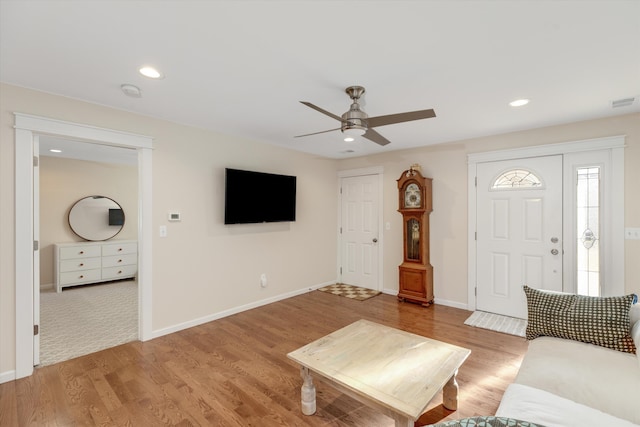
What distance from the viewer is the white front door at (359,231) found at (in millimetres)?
5027

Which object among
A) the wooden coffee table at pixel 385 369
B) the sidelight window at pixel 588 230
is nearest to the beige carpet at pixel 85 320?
the wooden coffee table at pixel 385 369

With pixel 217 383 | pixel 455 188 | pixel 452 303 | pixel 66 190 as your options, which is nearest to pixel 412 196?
pixel 455 188

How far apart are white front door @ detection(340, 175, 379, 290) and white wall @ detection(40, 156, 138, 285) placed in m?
4.45

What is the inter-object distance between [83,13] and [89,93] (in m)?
1.28

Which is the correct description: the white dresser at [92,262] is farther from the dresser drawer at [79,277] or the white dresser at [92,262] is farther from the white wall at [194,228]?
the white wall at [194,228]

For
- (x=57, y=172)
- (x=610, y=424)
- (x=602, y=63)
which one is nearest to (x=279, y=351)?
(x=610, y=424)

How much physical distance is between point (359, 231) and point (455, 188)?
5.73 ft

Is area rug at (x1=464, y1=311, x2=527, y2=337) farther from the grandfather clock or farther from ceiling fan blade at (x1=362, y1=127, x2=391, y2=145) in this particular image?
ceiling fan blade at (x1=362, y1=127, x2=391, y2=145)

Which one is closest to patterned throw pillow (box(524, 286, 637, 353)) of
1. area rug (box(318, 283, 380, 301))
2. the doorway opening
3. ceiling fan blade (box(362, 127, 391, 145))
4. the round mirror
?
ceiling fan blade (box(362, 127, 391, 145))

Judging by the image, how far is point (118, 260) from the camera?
562cm

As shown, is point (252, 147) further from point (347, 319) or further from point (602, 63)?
point (602, 63)

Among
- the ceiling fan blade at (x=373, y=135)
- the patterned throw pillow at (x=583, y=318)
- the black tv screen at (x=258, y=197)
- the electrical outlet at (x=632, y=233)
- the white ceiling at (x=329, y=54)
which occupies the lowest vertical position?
the patterned throw pillow at (x=583, y=318)

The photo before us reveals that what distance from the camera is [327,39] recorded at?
174cm

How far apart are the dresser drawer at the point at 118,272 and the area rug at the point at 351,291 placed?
378 cm
